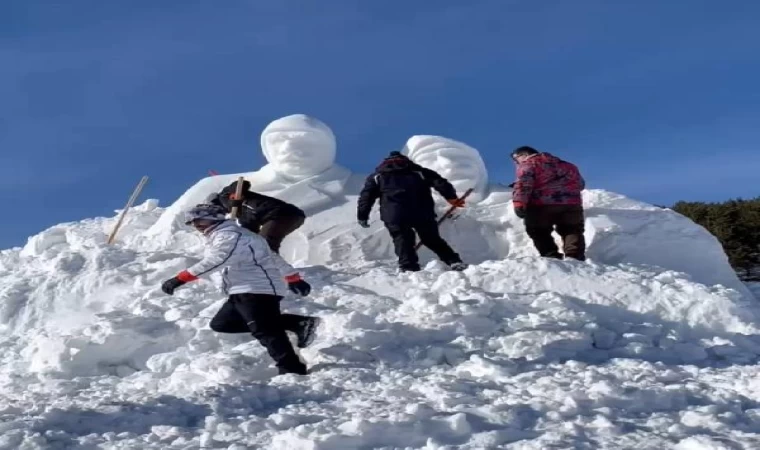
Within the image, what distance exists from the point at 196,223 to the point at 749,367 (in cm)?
336

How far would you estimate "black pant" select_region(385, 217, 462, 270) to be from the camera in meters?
7.21

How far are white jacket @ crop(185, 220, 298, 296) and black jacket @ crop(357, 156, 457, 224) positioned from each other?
240 cm

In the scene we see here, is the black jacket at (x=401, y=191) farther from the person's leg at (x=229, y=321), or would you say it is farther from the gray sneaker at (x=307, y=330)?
the person's leg at (x=229, y=321)

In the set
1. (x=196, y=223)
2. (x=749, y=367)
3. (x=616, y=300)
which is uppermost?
(x=196, y=223)

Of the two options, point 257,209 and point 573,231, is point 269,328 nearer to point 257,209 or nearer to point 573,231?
point 257,209

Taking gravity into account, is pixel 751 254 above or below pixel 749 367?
above

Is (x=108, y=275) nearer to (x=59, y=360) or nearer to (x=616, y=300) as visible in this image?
(x=59, y=360)

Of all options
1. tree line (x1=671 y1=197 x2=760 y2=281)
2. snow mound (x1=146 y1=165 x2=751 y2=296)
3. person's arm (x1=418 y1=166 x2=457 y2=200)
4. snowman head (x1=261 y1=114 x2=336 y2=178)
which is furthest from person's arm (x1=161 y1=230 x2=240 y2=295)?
tree line (x1=671 y1=197 x2=760 y2=281)

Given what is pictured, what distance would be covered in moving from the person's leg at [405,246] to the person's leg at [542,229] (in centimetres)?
109

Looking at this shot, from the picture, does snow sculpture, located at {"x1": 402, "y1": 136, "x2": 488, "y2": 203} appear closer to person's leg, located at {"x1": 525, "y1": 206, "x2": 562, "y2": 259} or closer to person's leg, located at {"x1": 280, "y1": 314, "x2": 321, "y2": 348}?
person's leg, located at {"x1": 525, "y1": 206, "x2": 562, "y2": 259}

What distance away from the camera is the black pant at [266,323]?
4.85 metres

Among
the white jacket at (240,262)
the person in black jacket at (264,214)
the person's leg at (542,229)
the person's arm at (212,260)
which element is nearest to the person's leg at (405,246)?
the person in black jacket at (264,214)

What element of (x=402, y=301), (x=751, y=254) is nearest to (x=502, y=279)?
(x=402, y=301)

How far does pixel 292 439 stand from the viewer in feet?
11.3
